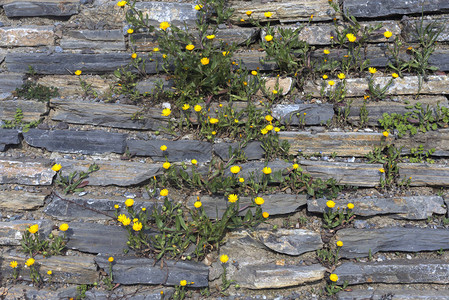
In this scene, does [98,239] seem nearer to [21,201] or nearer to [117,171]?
[117,171]

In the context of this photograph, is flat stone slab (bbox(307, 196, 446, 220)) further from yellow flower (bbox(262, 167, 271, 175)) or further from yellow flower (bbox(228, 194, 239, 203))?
yellow flower (bbox(228, 194, 239, 203))

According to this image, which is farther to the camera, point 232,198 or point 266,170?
point 266,170

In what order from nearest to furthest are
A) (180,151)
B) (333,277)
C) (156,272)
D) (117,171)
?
(333,277), (156,272), (117,171), (180,151)

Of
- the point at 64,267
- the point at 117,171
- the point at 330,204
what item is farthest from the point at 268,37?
the point at 64,267

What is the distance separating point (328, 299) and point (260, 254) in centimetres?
73

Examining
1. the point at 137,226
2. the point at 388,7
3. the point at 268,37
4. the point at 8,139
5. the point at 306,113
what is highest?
the point at 388,7

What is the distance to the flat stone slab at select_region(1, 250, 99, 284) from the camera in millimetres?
3782

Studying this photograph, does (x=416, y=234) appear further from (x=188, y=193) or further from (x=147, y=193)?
(x=147, y=193)

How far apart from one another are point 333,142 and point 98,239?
2610 mm

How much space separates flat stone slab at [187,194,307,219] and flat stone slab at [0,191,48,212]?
5.09 feet

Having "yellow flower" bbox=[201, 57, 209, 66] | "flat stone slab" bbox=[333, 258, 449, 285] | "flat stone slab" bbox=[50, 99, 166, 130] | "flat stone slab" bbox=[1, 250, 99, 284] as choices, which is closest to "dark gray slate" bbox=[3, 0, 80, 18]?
"flat stone slab" bbox=[50, 99, 166, 130]

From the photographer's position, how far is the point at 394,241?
3.82 m

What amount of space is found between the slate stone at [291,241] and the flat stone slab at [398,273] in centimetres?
33

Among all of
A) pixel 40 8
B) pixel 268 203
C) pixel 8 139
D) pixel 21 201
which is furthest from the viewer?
pixel 40 8
